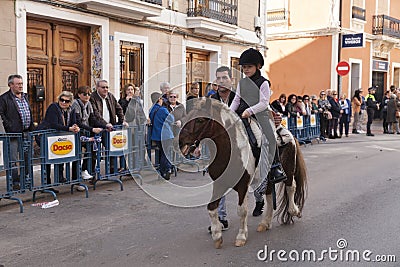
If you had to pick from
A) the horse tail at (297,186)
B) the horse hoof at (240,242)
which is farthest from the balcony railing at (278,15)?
the horse hoof at (240,242)

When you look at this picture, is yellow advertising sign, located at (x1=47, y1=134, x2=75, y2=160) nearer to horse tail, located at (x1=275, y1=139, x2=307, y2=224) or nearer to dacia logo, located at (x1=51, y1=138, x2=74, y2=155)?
dacia logo, located at (x1=51, y1=138, x2=74, y2=155)

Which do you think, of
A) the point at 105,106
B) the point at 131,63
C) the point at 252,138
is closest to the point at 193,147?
the point at 252,138

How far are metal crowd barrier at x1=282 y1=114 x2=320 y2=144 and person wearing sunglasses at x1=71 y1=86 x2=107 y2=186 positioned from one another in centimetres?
679

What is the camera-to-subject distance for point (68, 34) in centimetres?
1173

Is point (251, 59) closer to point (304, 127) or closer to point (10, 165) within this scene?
point (10, 165)

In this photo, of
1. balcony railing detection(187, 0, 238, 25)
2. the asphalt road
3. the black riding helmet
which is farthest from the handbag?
the black riding helmet

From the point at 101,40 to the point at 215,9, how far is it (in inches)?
201

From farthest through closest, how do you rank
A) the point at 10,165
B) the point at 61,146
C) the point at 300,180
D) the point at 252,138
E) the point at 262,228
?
the point at 61,146 < the point at 10,165 < the point at 300,180 < the point at 262,228 < the point at 252,138

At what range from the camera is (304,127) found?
49.3ft

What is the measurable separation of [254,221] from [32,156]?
143 inches

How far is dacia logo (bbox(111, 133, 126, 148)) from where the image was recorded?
8.76 meters

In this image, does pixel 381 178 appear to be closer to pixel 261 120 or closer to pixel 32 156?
pixel 261 120

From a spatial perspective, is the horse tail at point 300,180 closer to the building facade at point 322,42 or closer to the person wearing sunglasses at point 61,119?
the person wearing sunglasses at point 61,119

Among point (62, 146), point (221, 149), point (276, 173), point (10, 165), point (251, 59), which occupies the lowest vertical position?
point (10, 165)
